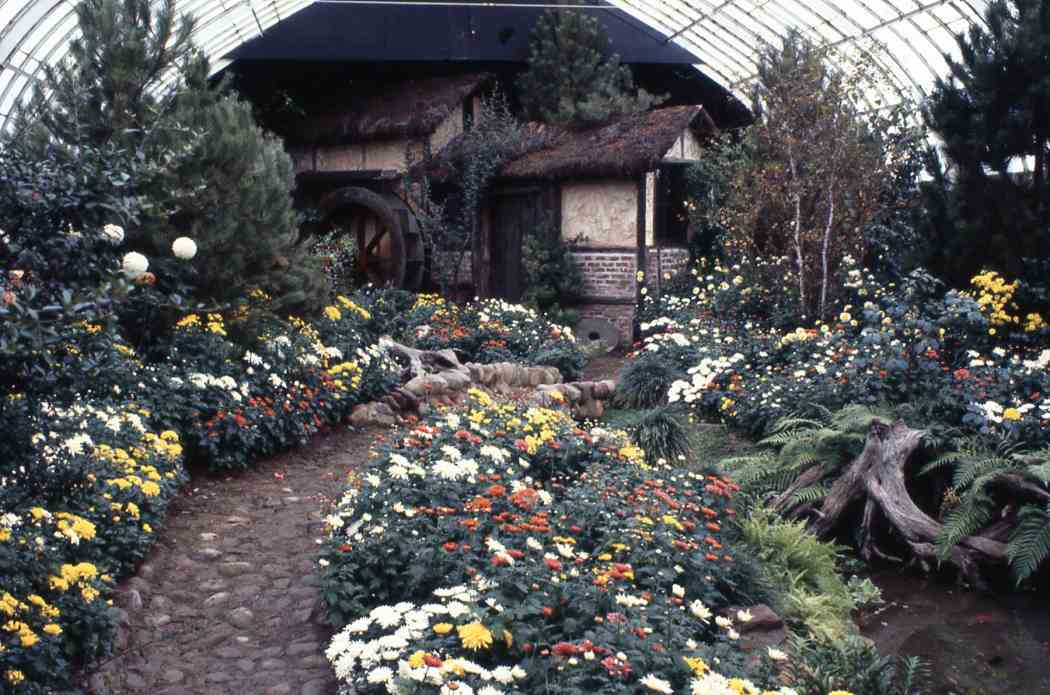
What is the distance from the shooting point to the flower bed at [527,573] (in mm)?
3820

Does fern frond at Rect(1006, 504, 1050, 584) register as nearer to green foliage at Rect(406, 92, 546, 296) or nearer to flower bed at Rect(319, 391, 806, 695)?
flower bed at Rect(319, 391, 806, 695)

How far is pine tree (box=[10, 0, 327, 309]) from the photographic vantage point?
7.97 meters

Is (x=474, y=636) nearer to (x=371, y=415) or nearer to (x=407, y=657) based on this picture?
(x=407, y=657)

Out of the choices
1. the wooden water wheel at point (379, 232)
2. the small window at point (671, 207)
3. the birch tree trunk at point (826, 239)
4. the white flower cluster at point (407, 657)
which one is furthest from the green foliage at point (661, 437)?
the wooden water wheel at point (379, 232)

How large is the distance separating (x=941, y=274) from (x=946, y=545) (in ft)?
13.0

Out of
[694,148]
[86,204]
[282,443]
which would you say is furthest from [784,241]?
[86,204]

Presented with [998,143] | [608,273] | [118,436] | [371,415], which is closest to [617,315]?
[608,273]

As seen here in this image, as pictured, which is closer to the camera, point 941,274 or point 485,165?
point 941,274

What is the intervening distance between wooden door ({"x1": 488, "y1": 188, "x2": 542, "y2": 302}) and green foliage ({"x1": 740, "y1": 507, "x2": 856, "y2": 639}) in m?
10.7

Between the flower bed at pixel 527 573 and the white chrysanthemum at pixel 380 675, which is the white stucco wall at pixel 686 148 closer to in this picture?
the flower bed at pixel 527 573

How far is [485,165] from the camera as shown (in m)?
17.1

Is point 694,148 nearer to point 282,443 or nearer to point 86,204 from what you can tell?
point 282,443

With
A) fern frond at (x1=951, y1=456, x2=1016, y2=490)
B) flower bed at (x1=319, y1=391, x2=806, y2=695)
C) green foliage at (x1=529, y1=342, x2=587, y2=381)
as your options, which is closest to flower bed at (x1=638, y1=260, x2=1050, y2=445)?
fern frond at (x1=951, y1=456, x2=1016, y2=490)

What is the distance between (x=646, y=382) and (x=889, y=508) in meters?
4.24
